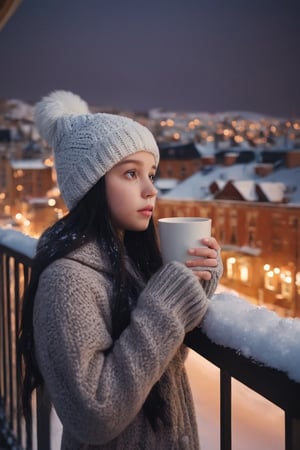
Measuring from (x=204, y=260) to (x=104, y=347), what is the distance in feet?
0.74

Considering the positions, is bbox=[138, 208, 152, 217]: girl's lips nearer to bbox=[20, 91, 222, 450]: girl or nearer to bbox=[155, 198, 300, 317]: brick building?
bbox=[20, 91, 222, 450]: girl

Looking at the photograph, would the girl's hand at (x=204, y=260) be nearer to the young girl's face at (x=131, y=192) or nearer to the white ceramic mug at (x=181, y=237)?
the white ceramic mug at (x=181, y=237)


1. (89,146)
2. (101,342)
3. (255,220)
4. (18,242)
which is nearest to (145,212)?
(89,146)

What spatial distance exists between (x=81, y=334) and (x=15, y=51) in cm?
1761

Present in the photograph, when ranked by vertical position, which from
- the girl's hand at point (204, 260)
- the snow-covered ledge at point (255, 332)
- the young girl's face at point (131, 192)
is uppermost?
the young girl's face at point (131, 192)

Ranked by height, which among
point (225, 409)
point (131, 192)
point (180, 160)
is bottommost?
point (180, 160)

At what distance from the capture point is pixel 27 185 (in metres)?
24.1

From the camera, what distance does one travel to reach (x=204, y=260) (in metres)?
0.84

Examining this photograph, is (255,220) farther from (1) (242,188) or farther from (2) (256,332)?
(2) (256,332)

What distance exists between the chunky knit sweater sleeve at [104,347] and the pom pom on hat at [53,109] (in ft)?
1.28

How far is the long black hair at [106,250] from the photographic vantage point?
848mm

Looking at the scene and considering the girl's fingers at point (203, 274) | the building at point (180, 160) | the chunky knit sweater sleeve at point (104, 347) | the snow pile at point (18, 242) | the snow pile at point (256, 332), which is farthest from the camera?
the building at point (180, 160)

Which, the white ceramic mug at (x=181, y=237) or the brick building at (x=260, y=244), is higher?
the white ceramic mug at (x=181, y=237)

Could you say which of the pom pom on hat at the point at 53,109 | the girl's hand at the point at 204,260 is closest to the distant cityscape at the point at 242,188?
the pom pom on hat at the point at 53,109
